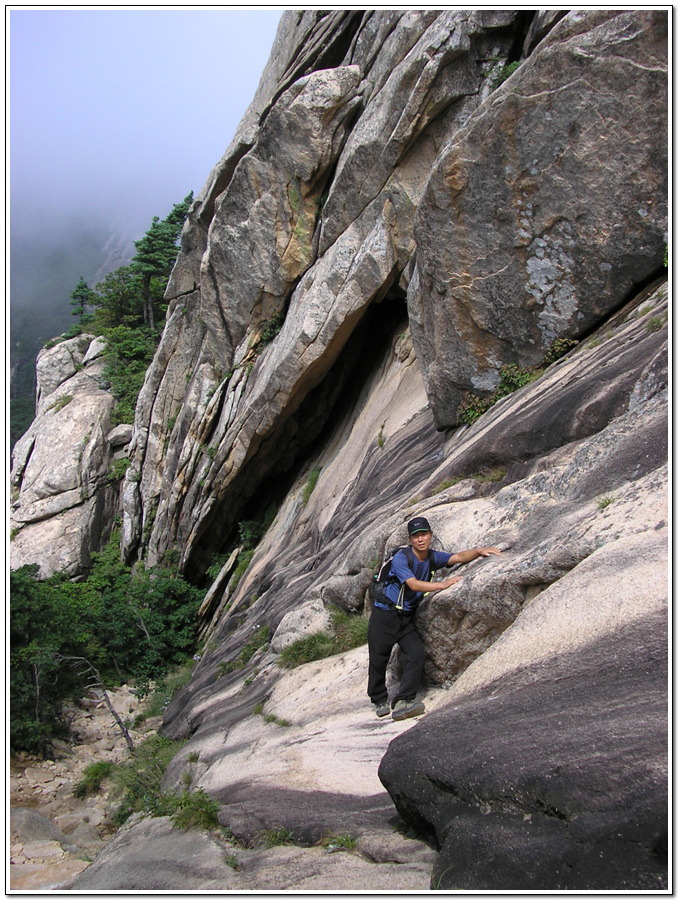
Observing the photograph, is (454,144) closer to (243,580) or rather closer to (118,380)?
(243,580)

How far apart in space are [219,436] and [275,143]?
921 centimetres

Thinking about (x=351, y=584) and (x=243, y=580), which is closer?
(x=351, y=584)

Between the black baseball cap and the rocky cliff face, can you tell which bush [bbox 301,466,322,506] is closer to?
the rocky cliff face

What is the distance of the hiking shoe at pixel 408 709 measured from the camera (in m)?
5.18

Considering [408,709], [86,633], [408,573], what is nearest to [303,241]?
[408,573]

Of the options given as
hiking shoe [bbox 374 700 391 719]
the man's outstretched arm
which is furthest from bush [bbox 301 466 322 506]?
the man's outstretched arm

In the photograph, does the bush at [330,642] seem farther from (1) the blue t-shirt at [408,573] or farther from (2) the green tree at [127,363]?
(2) the green tree at [127,363]

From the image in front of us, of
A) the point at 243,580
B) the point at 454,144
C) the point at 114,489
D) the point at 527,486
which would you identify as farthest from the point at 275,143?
the point at 114,489

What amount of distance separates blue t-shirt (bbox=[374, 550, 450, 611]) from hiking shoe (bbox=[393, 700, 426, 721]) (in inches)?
33.6

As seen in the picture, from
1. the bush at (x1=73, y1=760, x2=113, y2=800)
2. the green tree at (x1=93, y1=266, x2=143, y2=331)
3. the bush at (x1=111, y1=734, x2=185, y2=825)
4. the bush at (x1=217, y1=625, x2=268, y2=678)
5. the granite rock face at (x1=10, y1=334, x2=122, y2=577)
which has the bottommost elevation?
the bush at (x1=73, y1=760, x2=113, y2=800)

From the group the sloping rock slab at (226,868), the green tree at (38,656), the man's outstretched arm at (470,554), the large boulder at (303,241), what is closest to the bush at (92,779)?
the green tree at (38,656)

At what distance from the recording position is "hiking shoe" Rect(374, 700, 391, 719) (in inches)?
218

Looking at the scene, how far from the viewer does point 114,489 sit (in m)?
30.0

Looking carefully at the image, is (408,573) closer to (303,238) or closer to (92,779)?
(92,779)
